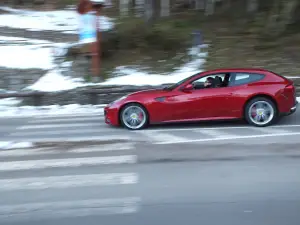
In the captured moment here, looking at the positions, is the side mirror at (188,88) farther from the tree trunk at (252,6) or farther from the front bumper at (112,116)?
the tree trunk at (252,6)

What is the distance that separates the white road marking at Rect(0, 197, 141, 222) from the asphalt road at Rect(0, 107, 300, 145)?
3706 millimetres

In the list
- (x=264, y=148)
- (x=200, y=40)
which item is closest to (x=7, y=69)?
(x=200, y=40)

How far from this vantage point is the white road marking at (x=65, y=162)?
8.19m

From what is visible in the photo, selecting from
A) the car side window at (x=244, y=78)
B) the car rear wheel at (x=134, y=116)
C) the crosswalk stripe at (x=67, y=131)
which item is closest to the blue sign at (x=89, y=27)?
the crosswalk stripe at (x=67, y=131)

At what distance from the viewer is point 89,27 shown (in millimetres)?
19359

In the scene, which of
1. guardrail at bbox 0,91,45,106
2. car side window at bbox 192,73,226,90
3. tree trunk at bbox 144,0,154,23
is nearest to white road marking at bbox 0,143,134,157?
car side window at bbox 192,73,226,90

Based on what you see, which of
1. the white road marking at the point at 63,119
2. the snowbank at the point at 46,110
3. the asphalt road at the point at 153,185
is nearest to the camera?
the asphalt road at the point at 153,185

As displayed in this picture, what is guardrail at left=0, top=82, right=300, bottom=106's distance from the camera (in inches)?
677

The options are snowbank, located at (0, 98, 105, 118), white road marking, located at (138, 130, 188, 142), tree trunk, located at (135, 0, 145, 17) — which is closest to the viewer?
white road marking, located at (138, 130, 188, 142)

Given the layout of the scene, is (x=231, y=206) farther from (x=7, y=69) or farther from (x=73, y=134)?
(x=7, y=69)

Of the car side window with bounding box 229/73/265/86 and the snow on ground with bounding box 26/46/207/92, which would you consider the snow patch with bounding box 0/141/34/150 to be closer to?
the car side window with bounding box 229/73/265/86

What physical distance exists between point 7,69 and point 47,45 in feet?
16.0

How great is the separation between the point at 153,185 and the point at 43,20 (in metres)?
28.7

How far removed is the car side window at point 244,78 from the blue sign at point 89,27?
860 cm
